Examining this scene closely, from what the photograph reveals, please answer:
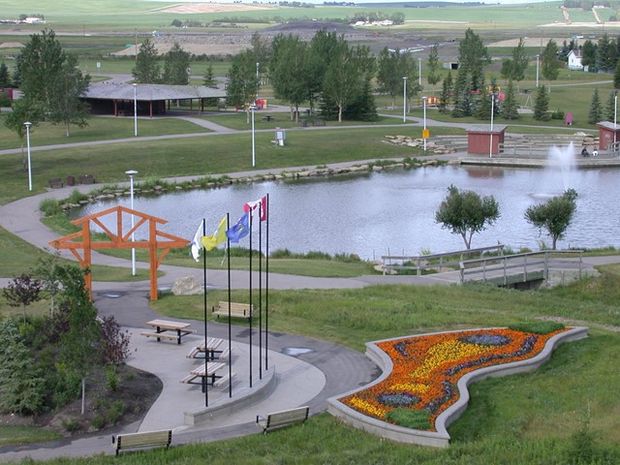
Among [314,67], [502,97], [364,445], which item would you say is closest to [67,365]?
[364,445]

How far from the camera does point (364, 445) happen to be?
54.5 ft

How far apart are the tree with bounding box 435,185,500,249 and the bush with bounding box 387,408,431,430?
1992cm

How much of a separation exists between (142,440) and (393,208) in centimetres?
3294

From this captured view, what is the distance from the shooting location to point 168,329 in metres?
23.4

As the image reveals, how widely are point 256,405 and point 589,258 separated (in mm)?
17595

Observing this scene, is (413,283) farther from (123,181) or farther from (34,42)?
(34,42)

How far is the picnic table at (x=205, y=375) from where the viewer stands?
64.6 ft

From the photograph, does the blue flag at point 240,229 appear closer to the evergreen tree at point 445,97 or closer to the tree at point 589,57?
the evergreen tree at point 445,97

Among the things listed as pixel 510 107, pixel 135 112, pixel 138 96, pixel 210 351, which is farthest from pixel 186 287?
pixel 510 107

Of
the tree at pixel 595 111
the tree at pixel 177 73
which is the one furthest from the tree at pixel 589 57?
the tree at pixel 177 73

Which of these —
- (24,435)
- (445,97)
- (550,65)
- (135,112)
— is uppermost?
(550,65)

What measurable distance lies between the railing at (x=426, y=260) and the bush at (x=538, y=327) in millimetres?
7898

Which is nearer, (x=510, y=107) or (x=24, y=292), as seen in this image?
(x=24, y=292)

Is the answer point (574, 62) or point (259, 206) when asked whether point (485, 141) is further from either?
point (574, 62)
